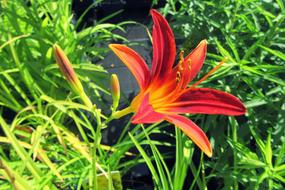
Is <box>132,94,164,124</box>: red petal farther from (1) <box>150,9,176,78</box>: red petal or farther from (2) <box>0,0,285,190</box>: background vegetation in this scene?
(2) <box>0,0,285,190</box>: background vegetation

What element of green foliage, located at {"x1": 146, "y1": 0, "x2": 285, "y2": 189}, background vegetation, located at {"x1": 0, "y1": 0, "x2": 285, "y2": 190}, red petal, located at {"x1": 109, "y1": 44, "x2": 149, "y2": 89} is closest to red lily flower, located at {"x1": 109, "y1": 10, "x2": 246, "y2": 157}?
red petal, located at {"x1": 109, "y1": 44, "x2": 149, "y2": 89}

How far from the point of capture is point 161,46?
0.62 m

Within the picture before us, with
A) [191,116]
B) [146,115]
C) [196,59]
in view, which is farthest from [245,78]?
[146,115]

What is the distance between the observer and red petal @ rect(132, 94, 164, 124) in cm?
53

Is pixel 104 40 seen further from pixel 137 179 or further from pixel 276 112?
pixel 276 112

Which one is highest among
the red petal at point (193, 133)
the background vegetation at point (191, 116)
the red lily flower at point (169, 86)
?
the red lily flower at point (169, 86)

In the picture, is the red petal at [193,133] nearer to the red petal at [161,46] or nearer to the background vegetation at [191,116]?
the red petal at [161,46]

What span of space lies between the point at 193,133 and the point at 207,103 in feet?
0.20

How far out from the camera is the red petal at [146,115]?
0.53 m

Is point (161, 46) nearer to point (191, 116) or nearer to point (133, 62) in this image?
point (133, 62)

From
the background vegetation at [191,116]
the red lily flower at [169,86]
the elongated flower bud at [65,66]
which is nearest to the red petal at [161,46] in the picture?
the red lily flower at [169,86]

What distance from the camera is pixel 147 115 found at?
0.54 meters

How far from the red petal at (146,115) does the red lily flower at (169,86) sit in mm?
19

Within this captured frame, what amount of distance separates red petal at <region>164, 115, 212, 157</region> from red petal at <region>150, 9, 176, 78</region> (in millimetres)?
78
